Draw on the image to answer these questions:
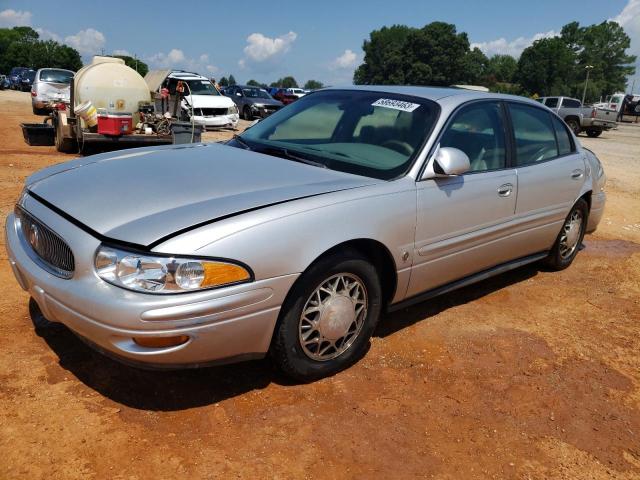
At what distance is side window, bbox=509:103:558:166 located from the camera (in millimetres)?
4074

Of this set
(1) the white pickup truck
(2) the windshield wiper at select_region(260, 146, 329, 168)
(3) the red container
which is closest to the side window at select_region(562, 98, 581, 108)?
(1) the white pickup truck

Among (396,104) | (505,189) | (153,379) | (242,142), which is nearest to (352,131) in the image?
(396,104)

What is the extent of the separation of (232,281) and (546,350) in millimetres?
2332

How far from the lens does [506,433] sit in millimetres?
2650

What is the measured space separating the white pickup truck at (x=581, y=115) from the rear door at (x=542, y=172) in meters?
20.1

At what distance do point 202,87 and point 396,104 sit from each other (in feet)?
48.6

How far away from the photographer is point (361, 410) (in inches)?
107

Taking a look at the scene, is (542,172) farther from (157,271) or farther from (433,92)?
(157,271)

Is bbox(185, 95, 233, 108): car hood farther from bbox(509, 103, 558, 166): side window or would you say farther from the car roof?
bbox(509, 103, 558, 166): side window

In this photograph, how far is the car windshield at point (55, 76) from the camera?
18.0 m

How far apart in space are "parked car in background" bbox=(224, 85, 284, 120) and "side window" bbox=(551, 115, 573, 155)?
17.1m

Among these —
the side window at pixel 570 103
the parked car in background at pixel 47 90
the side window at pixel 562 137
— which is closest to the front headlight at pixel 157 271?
the side window at pixel 562 137

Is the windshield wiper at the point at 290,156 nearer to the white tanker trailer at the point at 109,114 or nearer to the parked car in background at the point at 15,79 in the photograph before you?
the white tanker trailer at the point at 109,114

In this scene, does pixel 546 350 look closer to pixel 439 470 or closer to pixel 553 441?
pixel 553 441
